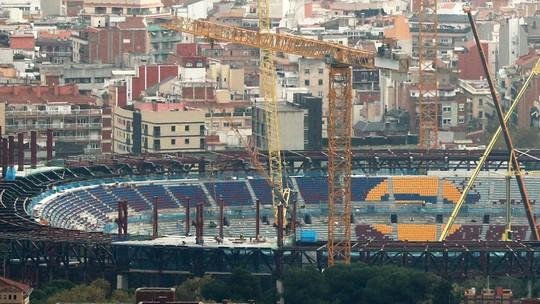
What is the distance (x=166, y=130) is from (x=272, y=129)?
366cm

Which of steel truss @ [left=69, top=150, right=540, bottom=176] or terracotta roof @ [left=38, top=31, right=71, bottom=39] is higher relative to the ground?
terracotta roof @ [left=38, top=31, right=71, bottom=39]

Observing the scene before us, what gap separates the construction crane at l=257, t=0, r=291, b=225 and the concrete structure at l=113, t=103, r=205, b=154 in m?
2.41

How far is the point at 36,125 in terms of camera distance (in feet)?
455

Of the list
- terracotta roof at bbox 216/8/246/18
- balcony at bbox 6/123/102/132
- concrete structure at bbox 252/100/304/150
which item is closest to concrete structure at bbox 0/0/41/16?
terracotta roof at bbox 216/8/246/18

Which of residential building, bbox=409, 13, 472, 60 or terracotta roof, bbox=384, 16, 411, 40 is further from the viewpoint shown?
residential building, bbox=409, 13, 472, 60

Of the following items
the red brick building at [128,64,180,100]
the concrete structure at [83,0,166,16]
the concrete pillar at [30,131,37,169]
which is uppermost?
the concrete structure at [83,0,166,16]

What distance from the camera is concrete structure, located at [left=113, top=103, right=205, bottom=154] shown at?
13638cm

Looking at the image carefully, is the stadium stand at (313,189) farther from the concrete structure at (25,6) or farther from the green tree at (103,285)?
the concrete structure at (25,6)

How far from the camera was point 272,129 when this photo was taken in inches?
5344

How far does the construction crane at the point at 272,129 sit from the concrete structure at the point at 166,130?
2.41 m

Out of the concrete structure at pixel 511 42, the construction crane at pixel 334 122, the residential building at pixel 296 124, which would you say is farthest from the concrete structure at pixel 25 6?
the construction crane at pixel 334 122

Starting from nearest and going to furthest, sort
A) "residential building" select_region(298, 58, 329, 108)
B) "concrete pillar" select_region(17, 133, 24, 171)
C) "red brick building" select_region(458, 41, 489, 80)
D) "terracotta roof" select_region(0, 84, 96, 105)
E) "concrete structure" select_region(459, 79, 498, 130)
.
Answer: "concrete pillar" select_region(17, 133, 24, 171), "terracotta roof" select_region(0, 84, 96, 105), "concrete structure" select_region(459, 79, 498, 130), "residential building" select_region(298, 58, 329, 108), "red brick building" select_region(458, 41, 489, 80)

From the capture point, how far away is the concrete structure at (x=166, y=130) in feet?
447

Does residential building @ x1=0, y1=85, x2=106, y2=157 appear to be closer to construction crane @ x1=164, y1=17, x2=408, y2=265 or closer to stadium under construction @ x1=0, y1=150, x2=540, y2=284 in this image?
stadium under construction @ x1=0, y1=150, x2=540, y2=284
